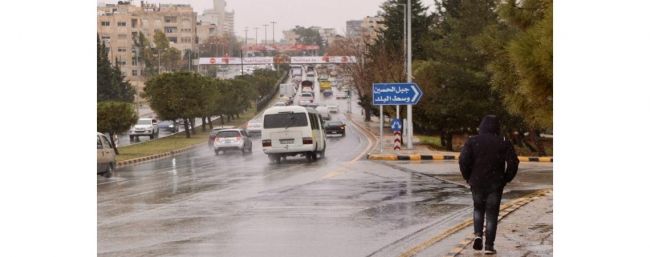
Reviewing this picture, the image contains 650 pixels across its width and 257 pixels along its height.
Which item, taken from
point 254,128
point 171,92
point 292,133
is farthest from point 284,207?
point 292,133

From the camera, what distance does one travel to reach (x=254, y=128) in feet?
83.7

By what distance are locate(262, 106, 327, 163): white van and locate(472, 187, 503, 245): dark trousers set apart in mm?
7715

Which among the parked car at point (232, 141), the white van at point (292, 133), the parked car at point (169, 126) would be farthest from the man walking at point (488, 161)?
the parked car at point (169, 126)

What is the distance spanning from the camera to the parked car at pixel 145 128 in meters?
25.5

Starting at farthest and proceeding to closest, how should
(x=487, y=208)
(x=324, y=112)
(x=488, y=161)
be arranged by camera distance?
(x=324, y=112) → (x=487, y=208) → (x=488, y=161)

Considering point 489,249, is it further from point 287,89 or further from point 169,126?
point 169,126

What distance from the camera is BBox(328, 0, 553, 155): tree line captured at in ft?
45.0

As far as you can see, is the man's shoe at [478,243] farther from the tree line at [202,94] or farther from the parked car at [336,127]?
the parked car at [336,127]

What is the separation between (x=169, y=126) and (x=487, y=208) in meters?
14.2

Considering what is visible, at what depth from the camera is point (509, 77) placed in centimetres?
1442

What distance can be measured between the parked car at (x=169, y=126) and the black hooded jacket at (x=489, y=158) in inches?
500
